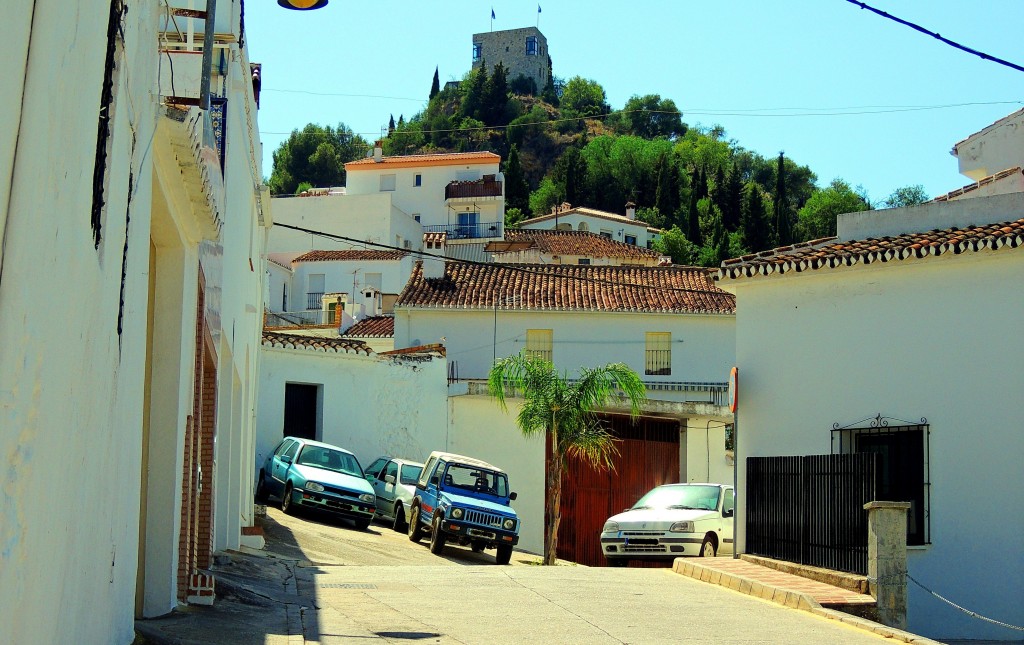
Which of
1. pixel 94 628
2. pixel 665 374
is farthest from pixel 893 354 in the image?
pixel 665 374

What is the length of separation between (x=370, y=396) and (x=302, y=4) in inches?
898

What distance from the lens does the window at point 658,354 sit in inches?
1679

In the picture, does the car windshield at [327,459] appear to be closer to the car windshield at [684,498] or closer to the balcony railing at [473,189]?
the car windshield at [684,498]

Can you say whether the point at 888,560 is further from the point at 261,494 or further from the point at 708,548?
the point at 261,494

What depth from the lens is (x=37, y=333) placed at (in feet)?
16.1

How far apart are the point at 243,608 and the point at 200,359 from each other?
2473 millimetres

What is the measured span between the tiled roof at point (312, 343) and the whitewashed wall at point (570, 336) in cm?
873

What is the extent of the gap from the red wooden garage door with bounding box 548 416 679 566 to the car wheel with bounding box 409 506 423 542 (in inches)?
244

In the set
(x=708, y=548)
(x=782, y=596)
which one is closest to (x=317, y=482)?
(x=708, y=548)

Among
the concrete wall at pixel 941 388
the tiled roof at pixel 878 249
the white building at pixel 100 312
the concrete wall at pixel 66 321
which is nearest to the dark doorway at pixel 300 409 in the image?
the tiled roof at pixel 878 249

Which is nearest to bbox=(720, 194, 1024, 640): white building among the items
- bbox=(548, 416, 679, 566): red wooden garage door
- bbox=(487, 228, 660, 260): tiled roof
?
bbox=(548, 416, 679, 566): red wooden garage door

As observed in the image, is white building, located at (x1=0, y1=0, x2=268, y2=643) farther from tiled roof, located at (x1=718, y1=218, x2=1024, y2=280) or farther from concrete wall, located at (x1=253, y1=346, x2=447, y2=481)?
concrete wall, located at (x1=253, y1=346, x2=447, y2=481)

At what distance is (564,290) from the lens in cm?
4372

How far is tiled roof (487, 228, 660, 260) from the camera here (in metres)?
71.2
